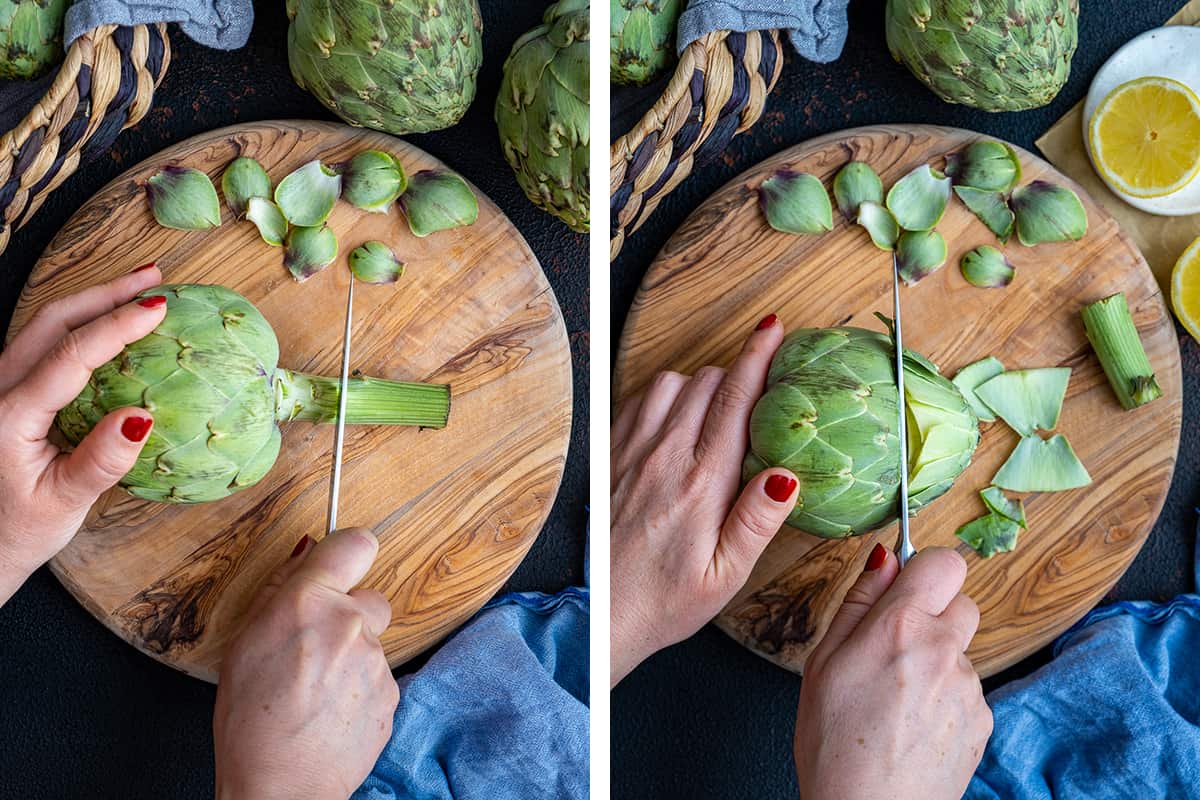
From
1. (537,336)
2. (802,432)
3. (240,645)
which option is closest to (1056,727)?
(802,432)

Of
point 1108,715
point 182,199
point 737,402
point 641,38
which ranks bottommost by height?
point 1108,715

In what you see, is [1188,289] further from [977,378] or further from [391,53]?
[391,53]

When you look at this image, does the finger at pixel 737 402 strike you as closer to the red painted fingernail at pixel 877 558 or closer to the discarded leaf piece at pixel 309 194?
the red painted fingernail at pixel 877 558

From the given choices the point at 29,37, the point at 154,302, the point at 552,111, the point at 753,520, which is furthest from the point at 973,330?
the point at 29,37

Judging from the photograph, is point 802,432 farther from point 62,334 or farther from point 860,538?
point 62,334

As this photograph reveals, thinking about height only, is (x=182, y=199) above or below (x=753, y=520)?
above

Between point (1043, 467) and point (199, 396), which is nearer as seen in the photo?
point (199, 396)

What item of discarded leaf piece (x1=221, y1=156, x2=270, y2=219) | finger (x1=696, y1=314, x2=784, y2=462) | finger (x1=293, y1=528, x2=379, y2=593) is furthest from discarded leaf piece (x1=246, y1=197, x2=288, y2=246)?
finger (x1=696, y1=314, x2=784, y2=462)
